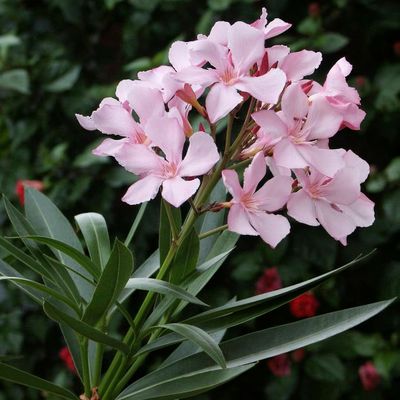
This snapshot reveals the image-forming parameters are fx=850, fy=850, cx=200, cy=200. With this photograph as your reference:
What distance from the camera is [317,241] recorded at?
78.7 inches

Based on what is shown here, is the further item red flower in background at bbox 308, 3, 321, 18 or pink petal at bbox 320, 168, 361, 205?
red flower in background at bbox 308, 3, 321, 18

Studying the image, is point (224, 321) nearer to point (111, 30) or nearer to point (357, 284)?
point (357, 284)

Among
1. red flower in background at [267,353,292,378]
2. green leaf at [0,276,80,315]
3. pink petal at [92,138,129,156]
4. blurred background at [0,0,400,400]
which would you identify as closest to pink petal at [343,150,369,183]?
pink petal at [92,138,129,156]

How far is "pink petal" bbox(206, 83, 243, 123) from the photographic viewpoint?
745 mm

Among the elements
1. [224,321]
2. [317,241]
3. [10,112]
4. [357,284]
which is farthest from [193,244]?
[10,112]

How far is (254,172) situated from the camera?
76 centimetres

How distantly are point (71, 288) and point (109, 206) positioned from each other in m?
1.17

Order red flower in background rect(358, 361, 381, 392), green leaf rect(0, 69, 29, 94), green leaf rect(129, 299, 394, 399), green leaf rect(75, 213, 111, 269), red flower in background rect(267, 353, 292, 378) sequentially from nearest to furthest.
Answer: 1. green leaf rect(129, 299, 394, 399)
2. green leaf rect(75, 213, 111, 269)
3. red flower in background rect(358, 361, 381, 392)
4. red flower in background rect(267, 353, 292, 378)
5. green leaf rect(0, 69, 29, 94)

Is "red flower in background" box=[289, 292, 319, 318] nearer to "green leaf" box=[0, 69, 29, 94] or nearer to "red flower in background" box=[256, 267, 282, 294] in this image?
"red flower in background" box=[256, 267, 282, 294]

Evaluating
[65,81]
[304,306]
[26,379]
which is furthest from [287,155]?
[65,81]

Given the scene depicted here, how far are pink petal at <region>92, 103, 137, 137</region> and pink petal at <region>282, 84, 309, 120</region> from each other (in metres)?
0.15

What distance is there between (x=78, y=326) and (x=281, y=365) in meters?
1.32

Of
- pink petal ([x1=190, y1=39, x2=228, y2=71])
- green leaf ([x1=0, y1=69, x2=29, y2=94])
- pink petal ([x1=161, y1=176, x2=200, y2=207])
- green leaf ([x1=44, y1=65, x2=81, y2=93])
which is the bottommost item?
green leaf ([x1=44, y1=65, x2=81, y2=93])

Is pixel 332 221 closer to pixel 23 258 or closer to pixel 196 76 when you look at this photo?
pixel 196 76
